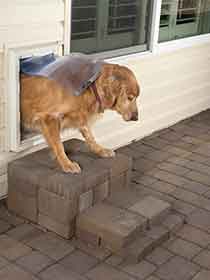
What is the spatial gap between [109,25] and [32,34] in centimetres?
81

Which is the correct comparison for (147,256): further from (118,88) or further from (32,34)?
(32,34)

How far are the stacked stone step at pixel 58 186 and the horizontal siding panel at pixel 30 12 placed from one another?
756mm

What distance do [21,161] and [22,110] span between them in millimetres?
289

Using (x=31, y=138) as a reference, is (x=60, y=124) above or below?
above

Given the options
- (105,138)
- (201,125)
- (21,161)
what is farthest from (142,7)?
(21,161)

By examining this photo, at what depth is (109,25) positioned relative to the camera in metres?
3.30

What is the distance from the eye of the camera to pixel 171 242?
8.14ft

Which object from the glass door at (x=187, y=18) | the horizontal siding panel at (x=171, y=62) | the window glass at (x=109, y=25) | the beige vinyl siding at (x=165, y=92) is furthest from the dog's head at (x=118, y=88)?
the glass door at (x=187, y=18)

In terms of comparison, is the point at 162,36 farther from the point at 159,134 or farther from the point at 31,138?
the point at 31,138

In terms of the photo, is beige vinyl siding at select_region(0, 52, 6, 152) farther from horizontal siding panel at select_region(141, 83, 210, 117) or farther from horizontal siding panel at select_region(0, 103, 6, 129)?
horizontal siding panel at select_region(141, 83, 210, 117)

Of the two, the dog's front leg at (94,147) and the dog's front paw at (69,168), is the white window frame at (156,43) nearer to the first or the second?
the dog's front leg at (94,147)

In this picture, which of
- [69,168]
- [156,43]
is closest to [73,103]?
[69,168]

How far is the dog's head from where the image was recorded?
2414 mm

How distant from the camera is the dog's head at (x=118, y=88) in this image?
241 centimetres
